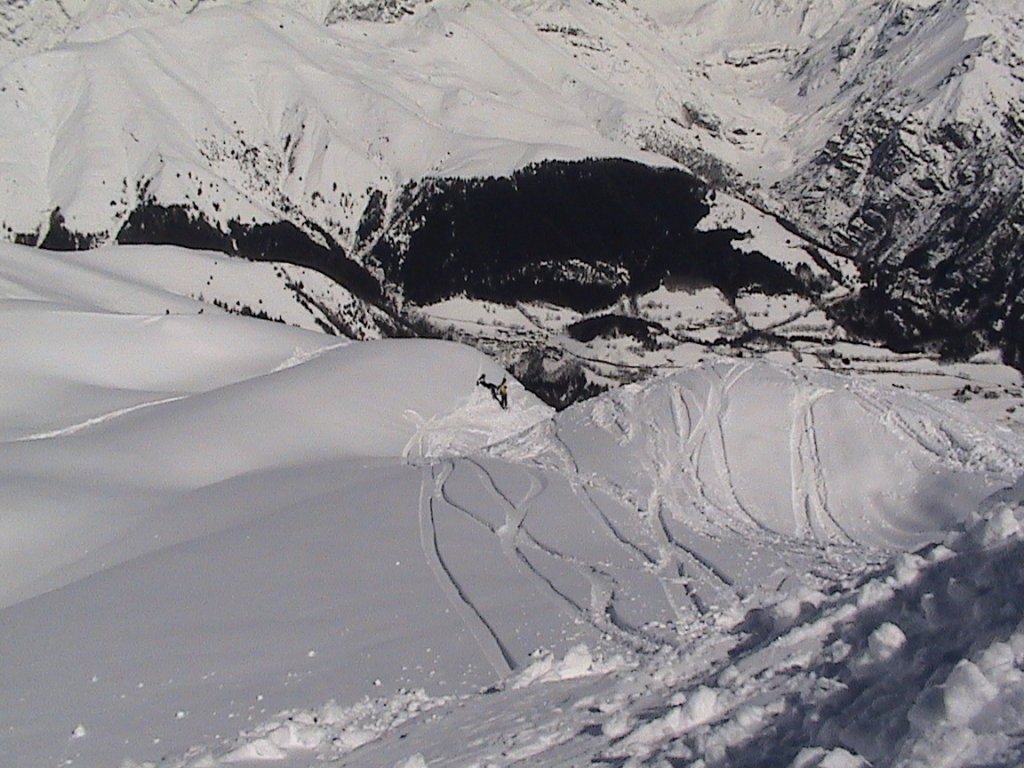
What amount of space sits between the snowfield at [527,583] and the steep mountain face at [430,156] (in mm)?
103118

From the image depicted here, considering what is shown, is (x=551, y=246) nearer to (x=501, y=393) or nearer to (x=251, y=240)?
(x=251, y=240)

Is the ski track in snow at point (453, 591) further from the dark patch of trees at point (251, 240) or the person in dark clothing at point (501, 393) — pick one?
the dark patch of trees at point (251, 240)

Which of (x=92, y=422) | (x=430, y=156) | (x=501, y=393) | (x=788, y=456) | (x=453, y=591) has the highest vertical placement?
(x=788, y=456)

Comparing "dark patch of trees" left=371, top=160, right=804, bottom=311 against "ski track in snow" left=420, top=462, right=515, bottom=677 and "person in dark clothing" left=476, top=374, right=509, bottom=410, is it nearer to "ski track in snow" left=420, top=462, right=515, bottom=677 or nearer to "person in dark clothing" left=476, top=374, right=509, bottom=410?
"person in dark clothing" left=476, top=374, right=509, bottom=410

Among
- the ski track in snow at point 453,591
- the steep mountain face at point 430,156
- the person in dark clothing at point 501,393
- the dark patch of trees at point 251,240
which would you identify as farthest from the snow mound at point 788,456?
the steep mountain face at point 430,156

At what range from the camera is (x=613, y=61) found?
194 m

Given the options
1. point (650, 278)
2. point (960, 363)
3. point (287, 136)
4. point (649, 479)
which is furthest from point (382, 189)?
point (649, 479)

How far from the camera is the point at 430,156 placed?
138 meters

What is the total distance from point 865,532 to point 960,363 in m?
126

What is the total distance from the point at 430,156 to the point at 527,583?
13234 centimetres

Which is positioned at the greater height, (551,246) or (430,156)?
(430,156)

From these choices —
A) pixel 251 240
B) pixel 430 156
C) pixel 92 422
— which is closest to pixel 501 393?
pixel 92 422

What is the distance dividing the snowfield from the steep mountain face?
338ft

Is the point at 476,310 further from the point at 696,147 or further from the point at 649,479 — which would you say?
the point at 649,479
